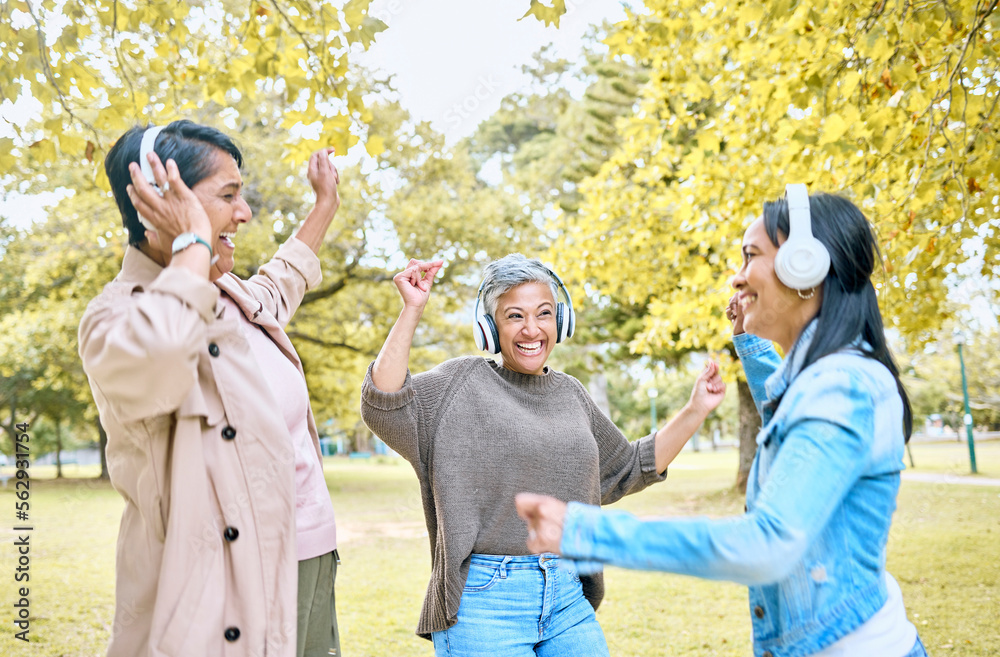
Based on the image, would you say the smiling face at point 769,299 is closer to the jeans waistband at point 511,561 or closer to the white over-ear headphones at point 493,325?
the white over-ear headphones at point 493,325

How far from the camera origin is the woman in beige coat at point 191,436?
5.13ft

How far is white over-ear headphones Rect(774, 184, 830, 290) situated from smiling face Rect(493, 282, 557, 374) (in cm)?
110

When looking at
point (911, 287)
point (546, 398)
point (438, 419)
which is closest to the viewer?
point (438, 419)

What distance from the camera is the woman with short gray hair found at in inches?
92.6

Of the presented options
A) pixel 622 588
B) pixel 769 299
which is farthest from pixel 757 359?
pixel 622 588

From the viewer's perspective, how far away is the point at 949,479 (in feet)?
60.6

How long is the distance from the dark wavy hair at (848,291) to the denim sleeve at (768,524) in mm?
207

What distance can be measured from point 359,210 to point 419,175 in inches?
66.7

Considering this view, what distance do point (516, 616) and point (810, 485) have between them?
122cm

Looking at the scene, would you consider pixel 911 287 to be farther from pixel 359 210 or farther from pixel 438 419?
pixel 359 210

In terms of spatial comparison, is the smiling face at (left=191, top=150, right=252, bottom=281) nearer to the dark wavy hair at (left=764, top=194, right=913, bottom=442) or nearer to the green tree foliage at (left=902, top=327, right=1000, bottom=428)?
the dark wavy hair at (left=764, top=194, right=913, bottom=442)

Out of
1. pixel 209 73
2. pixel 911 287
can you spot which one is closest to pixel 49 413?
pixel 209 73

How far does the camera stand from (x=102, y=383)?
5.09 ft

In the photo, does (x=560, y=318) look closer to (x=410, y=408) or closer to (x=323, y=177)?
(x=410, y=408)
